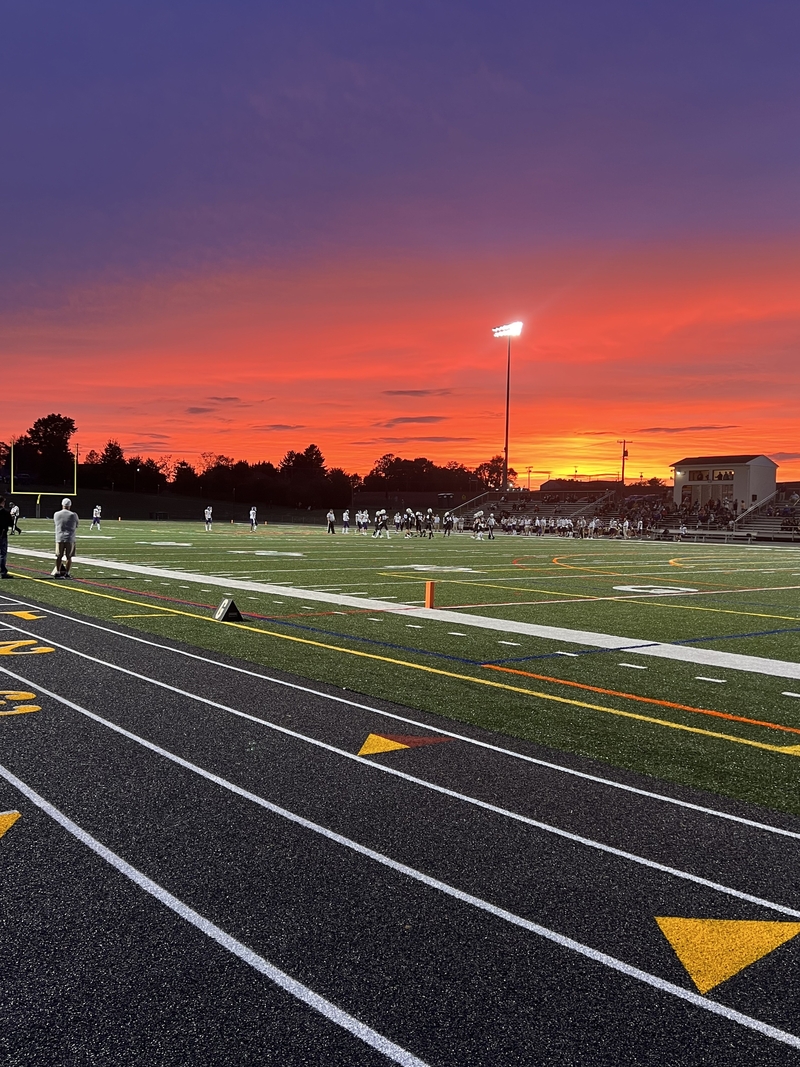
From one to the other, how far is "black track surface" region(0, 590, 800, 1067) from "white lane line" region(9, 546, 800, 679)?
450cm

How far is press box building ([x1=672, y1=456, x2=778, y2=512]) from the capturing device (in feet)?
206

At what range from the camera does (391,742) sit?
6402 mm

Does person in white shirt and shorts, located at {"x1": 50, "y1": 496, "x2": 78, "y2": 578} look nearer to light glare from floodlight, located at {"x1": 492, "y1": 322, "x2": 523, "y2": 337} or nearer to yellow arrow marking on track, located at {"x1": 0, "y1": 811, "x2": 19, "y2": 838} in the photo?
yellow arrow marking on track, located at {"x1": 0, "y1": 811, "x2": 19, "y2": 838}

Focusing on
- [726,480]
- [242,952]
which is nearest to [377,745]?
[242,952]

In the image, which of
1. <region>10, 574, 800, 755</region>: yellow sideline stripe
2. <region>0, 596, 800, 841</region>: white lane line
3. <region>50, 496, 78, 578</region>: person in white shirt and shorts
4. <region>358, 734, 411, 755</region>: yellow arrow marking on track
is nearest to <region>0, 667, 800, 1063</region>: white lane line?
<region>358, 734, 411, 755</region>: yellow arrow marking on track

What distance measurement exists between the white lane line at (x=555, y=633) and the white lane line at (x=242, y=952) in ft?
23.9

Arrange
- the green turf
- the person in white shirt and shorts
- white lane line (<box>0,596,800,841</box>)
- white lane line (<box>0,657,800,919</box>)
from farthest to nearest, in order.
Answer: the person in white shirt and shorts
the green turf
white lane line (<box>0,596,800,841</box>)
white lane line (<box>0,657,800,919</box>)

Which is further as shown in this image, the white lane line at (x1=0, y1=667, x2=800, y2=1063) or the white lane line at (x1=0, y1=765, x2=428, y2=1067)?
the white lane line at (x1=0, y1=667, x2=800, y2=1063)

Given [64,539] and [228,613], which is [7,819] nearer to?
[228,613]

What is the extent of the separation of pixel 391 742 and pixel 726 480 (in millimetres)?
63110

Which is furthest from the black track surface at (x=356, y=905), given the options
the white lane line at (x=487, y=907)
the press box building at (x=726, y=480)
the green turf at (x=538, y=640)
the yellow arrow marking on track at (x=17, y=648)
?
the press box building at (x=726, y=480)

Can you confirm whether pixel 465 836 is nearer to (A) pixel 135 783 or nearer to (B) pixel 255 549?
(A) pixel 135 783

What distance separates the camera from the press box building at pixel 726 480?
6275cm

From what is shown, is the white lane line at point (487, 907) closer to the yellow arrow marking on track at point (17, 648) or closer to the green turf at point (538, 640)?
the green turf at point (538, 640)
